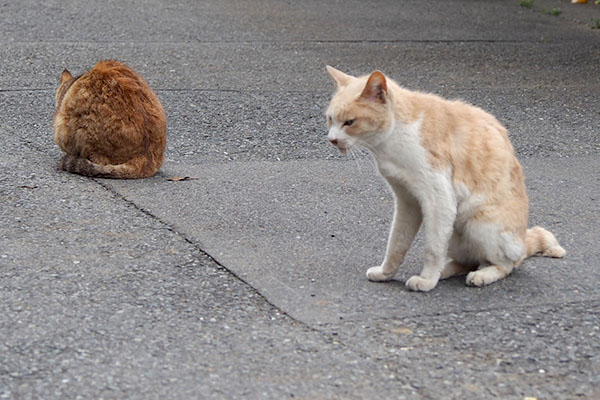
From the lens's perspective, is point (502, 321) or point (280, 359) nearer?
point (280, 359)

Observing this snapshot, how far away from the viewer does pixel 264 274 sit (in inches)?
193

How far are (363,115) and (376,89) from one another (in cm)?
14

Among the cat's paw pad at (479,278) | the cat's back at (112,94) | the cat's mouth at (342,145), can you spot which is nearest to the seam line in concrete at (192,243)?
A: the cat's back at (112,94)

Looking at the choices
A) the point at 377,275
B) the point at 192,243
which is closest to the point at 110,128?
the point at 192,243

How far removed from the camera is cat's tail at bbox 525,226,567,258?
5.24m

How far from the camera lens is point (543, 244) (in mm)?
5289

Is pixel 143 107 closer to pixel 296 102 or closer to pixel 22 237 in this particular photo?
pixel 22 237

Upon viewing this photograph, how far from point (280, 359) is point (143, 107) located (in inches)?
126

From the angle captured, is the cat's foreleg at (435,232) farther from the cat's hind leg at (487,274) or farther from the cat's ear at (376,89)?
the cat's ear at (376,89)

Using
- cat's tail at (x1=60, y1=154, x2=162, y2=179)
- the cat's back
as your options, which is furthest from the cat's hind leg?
the cat's back

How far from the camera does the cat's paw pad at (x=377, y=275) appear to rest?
4.82 m

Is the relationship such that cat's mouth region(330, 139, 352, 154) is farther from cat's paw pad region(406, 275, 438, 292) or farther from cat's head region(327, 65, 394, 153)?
cat's paw pad region(406, 275, 438, 292)

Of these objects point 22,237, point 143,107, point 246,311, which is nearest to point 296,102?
point 143,107

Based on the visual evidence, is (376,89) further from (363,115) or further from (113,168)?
(113,168)
